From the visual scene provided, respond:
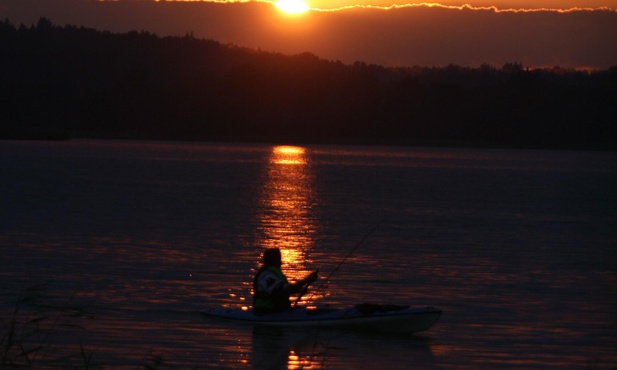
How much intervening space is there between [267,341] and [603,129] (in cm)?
19022

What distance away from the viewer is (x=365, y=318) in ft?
52.0

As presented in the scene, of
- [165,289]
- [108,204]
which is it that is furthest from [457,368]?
[108,204]

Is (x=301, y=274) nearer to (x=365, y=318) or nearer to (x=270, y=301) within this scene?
(x=270, y=301)

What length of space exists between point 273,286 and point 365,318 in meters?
1.40

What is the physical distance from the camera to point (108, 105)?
199 meters

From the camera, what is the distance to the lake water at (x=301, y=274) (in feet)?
48.6

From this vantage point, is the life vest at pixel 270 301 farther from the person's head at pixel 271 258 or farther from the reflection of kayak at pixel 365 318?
the person's head at pixel 271 258

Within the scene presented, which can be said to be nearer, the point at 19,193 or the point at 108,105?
the point at 19,193

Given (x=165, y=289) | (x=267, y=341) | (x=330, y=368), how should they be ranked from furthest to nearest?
(x=165, y=289), (x=267, y=341), (x=330, y=368)

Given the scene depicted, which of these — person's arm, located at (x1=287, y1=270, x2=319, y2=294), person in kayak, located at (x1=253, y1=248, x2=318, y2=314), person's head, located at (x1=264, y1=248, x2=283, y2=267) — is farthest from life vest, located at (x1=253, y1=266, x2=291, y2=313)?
person's head, located at (x1=264, y1=248, x2=283, y2=267)

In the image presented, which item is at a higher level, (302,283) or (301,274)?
(302,283)

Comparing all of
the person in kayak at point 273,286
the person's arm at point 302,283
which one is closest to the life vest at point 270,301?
the person in kayak at point 273,286

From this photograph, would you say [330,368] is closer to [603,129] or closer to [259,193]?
[259,193]

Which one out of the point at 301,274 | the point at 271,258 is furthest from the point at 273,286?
the point at 301,274
